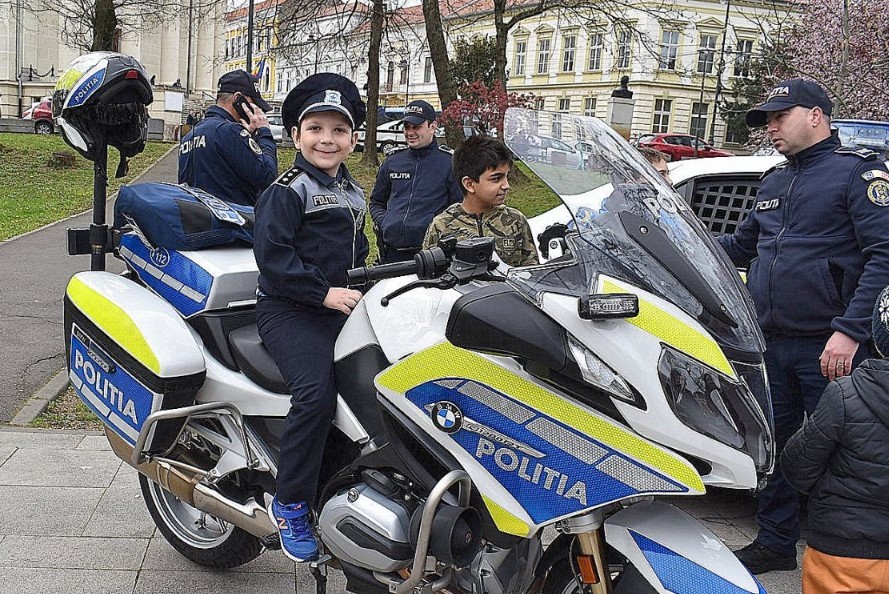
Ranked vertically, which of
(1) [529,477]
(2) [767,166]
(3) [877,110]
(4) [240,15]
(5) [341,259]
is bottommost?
(1) [529,477]

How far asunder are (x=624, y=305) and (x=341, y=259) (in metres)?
1.36

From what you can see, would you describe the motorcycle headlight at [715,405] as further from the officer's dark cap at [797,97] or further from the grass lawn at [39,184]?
the grass lawn at [39,184]

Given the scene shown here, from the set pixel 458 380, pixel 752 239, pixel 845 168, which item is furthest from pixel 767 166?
pixel 458 380

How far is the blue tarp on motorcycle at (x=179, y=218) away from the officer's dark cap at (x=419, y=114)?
10.0ft

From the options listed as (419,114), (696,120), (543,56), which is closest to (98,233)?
(419,114)

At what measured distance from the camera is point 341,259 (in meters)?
3.25

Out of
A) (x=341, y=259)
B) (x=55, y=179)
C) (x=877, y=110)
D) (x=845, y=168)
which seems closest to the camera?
(x=341, y=259)

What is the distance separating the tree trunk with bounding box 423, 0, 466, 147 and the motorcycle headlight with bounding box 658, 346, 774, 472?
56.7 ft

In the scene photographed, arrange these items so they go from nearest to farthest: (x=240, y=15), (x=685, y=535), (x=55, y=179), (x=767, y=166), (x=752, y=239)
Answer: (x=685, y=535) → (x=752, y=239) → (x=767, y=166) → (x=55, y=179) → (x=240, y=15)

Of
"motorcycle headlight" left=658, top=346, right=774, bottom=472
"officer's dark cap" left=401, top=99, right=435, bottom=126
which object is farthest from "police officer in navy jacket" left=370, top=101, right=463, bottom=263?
"motorcycle headlight" left=658, top=346, right=774, bottom=472

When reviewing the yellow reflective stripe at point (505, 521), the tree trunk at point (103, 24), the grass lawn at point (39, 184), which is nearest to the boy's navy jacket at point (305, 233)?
the yellow reflective stripe at point (505, 521)

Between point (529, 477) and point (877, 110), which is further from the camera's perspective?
point (877, 110)

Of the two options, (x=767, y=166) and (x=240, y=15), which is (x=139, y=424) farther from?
(x=240, y=15)

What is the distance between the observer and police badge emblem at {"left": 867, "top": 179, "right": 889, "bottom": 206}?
3.68 meters
